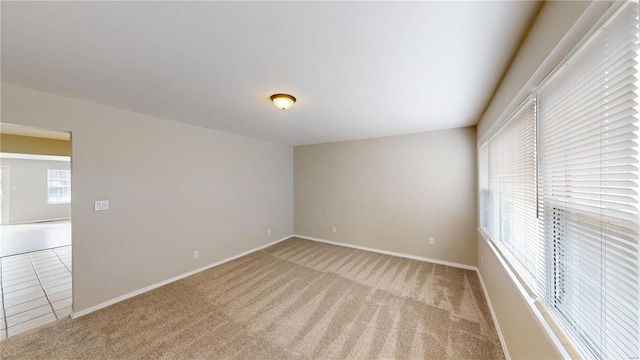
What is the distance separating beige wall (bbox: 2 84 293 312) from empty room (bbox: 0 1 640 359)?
0.07 ft

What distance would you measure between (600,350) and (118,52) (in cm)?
300

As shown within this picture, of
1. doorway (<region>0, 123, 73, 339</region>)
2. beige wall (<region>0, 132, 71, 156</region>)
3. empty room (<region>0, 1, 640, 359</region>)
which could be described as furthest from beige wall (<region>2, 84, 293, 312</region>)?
beige wall (<region>0, 132, 71, 156</region>)

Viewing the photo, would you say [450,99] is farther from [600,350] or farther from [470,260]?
[470,260]

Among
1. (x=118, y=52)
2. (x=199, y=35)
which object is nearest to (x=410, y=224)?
(x=199, y=35)

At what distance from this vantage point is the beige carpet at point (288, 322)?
69.2 inches

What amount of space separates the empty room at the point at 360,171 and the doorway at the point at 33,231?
92 millimetres

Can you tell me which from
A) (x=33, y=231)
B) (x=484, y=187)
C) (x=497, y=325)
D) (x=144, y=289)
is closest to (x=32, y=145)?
(x=33, y=231)

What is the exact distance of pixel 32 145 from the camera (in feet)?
13.4

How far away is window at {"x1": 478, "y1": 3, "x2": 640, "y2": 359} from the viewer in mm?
654

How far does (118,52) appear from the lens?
4.65 feet

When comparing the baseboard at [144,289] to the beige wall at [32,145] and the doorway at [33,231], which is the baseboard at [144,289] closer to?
the doorway at [33,231]

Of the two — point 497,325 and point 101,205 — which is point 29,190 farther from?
point 497,325

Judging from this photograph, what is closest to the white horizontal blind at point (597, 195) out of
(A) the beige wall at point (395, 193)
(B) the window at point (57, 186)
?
(A) the beige wall at point (395, 193)

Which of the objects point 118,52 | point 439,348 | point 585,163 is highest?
point 118,52
